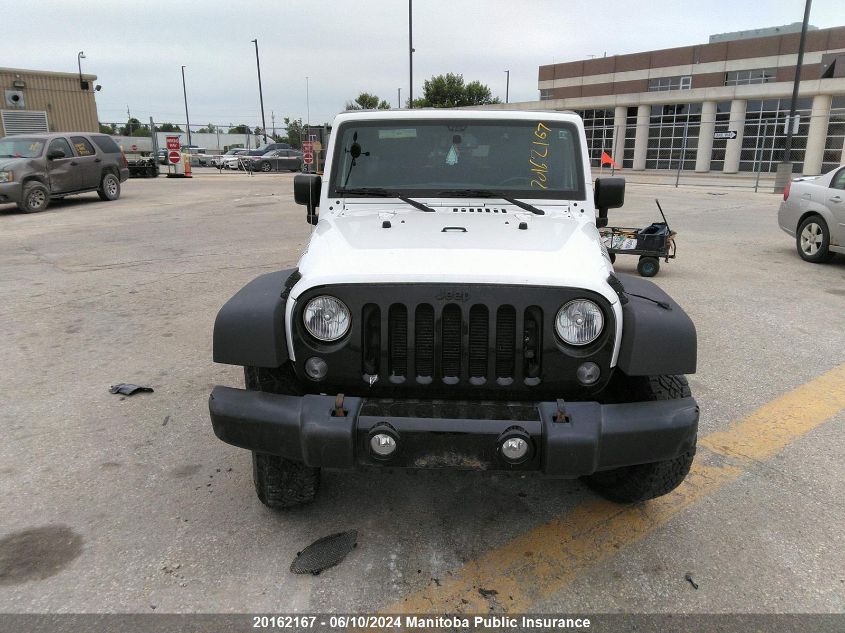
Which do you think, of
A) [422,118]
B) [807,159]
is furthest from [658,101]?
[422,118]

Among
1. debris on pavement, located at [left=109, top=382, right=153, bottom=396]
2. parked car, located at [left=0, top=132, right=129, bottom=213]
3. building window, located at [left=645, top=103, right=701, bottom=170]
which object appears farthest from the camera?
building window, located at [left=645, top=103, right=701, bottom=170]

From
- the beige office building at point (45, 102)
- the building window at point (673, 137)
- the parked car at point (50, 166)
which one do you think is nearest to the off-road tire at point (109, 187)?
the parked car at point (50, 166)

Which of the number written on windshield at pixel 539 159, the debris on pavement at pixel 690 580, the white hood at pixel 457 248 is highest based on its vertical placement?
the number written on windshield at pixel 539 159

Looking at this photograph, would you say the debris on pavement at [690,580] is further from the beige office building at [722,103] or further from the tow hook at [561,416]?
the beige office building at [722,103]

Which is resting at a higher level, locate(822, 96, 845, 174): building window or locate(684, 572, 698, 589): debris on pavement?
locate(822, 96, 845, 174): building window

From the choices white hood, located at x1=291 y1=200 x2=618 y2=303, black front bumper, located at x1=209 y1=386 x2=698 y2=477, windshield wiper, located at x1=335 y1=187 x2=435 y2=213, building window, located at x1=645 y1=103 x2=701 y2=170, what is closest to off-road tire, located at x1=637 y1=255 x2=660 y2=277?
white hood, located at x1=291 y1=200 x2=618 y2=303

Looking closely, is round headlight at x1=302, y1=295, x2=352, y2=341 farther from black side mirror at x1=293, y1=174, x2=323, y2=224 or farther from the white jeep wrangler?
black side mirror at x1=293, y1=174, x2=323, y2=224

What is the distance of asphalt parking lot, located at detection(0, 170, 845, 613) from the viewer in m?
2.51

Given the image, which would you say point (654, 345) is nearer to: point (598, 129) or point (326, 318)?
point (326, 318)

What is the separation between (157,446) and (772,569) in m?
3.25

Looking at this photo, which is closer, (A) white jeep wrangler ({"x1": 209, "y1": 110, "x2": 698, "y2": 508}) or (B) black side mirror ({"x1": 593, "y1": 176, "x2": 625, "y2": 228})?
(A) white jeep wrangler ({"x1": 209, "y1": 110, "x2": 698, "y2": 508})

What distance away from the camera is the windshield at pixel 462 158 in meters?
3.80

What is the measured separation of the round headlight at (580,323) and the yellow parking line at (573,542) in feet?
3.17

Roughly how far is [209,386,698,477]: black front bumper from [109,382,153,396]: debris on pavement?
93.6 inches
